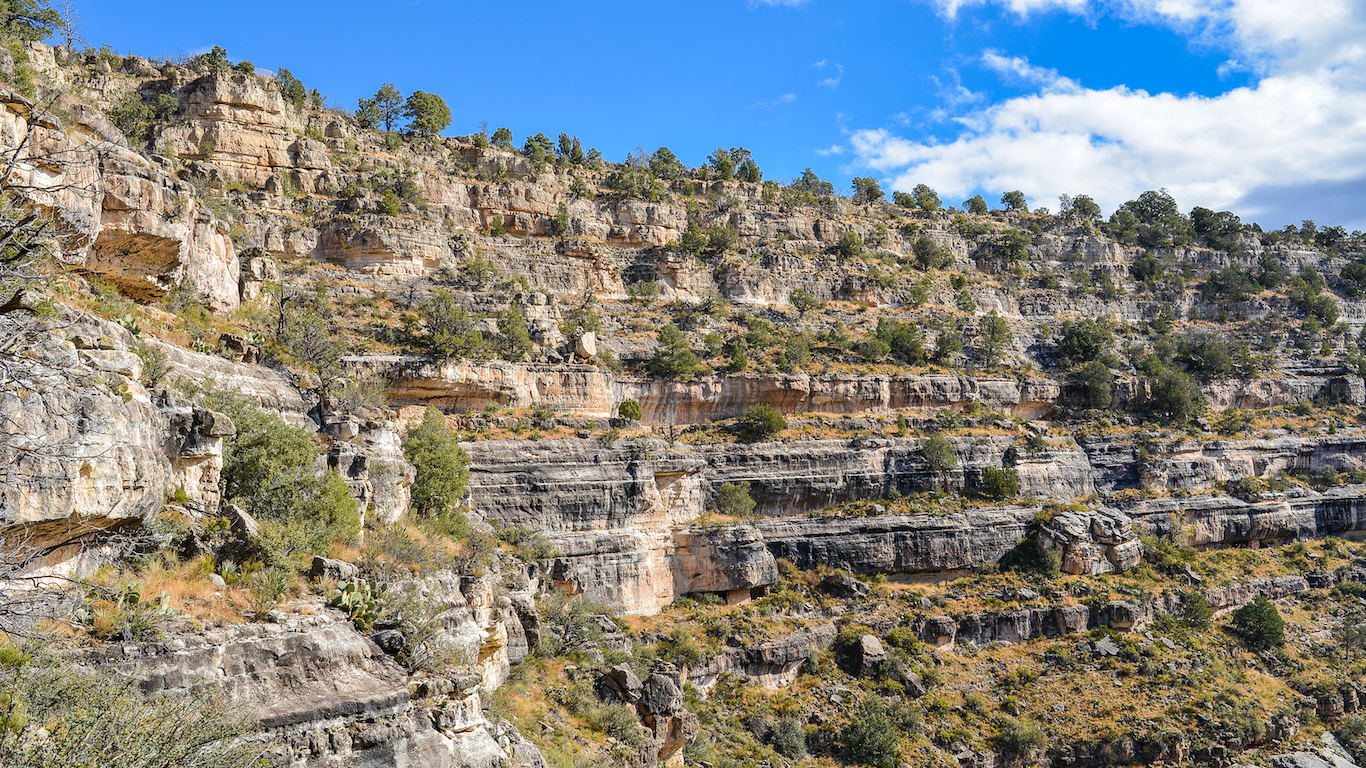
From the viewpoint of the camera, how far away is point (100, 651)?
364 inches

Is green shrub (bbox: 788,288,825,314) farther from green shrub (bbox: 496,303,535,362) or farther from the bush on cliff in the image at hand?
the bush on cliff

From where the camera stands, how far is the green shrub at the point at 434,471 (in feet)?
88.1

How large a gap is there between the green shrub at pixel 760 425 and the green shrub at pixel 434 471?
1853cm

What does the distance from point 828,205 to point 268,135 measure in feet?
173

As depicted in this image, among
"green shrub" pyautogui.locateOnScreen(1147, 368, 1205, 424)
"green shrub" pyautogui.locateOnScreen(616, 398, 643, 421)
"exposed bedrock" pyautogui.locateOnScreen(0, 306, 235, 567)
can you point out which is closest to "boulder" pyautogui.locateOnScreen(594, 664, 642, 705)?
"exposed bedrock" pyautogui.locateOnScreen(0, 306, 235, 567)

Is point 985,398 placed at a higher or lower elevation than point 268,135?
lower

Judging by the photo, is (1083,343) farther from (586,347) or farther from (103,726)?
(103,726)

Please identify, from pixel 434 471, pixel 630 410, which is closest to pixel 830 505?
pixel 630 410

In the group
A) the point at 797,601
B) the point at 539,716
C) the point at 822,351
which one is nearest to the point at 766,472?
the point at 797,601

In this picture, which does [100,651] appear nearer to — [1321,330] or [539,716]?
[539,716]

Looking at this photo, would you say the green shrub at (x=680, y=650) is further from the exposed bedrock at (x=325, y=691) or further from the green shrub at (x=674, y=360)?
the green shrub at (x=674, y=360)

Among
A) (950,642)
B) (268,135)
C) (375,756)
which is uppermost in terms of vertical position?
(268,135)

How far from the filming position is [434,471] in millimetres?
27766

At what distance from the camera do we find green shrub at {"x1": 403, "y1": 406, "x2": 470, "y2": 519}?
88.1 ft
